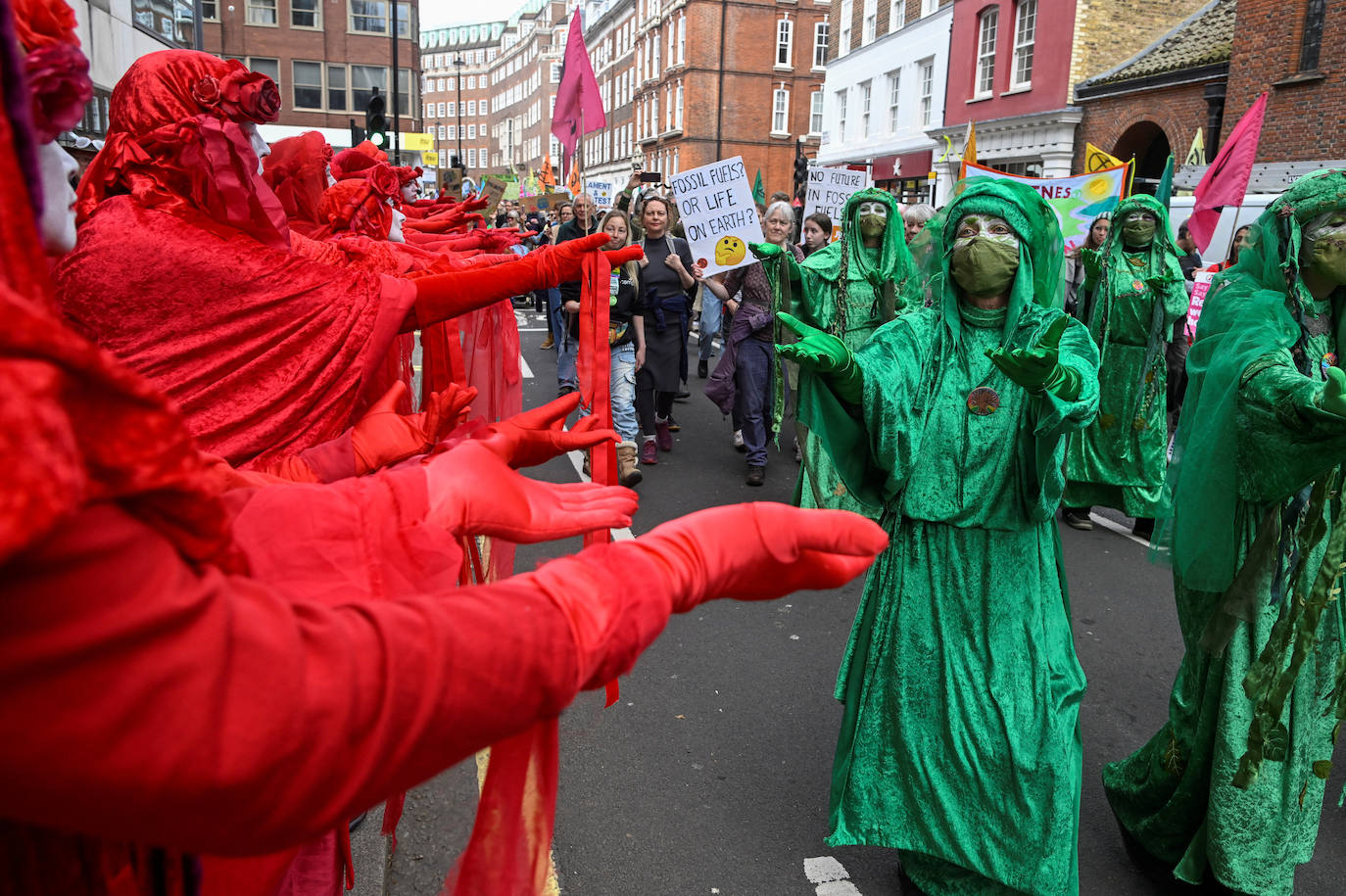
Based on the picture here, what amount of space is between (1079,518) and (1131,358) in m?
1.20

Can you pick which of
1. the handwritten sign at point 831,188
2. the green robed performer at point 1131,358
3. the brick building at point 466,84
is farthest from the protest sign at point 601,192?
the brick building at point 466,84

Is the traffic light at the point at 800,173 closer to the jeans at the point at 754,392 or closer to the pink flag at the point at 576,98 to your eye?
the pink flag at the point at 576,98

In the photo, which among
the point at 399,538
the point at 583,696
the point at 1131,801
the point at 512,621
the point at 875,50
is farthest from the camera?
the point at 875,50

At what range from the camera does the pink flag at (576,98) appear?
52.2 feet

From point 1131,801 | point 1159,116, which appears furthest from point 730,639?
point 1159,116

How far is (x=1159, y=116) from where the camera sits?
59.5 ft

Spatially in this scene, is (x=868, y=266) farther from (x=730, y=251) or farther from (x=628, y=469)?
(x=628, y=469)

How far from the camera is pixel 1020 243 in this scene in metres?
2.72

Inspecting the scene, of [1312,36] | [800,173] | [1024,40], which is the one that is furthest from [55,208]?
[1024,40]

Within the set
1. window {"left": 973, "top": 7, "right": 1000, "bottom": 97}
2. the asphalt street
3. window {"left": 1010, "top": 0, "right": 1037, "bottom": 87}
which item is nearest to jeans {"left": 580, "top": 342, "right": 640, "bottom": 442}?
the asphalt street

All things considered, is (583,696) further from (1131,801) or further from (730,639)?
(1131,801)

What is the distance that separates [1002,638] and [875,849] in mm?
1032

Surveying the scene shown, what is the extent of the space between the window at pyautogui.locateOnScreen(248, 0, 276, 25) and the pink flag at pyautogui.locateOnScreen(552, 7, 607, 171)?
1138 inches

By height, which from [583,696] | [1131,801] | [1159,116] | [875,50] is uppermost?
[875,50]
